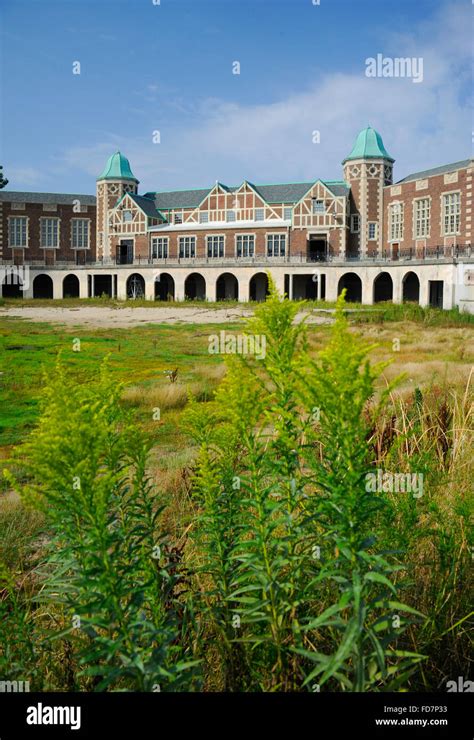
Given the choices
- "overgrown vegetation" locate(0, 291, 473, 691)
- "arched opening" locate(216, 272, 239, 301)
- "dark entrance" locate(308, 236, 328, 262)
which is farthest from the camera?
"arched opening" locate(216, 272, 239, 301)

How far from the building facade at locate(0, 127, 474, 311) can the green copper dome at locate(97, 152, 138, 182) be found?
0.11 m

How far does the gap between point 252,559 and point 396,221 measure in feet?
155

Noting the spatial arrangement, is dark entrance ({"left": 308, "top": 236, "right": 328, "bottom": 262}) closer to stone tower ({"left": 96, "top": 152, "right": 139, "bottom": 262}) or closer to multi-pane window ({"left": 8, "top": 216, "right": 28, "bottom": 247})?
stone tower ({"left": 96, "top": 152, "right": 139, "bottom": 262})

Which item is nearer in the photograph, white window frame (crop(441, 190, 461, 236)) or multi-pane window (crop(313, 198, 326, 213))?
white window frame (crop(441, 190, 461, 236))

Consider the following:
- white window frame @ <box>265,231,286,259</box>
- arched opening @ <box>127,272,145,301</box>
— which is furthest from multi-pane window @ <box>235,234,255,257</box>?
arched opening @ <box>127,272,145,301</box>

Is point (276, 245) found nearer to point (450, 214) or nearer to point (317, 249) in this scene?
point (317, 249)

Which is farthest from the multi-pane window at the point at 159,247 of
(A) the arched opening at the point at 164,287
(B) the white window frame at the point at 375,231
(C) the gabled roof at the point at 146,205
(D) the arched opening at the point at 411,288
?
(D) the arched opening at the point at 411,288

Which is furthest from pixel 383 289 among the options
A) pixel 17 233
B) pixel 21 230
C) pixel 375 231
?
pixel 17 233

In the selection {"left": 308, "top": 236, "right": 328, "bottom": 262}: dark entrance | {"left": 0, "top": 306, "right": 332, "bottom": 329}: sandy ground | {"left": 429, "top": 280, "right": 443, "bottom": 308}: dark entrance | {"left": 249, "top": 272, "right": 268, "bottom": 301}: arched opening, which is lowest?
{"left": 0, "top": 306, "right": 332, "bottom": 329}: sandy ground

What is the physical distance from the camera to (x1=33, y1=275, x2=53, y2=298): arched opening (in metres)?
54.9

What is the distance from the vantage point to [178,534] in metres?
3.80

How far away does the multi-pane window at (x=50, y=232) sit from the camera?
56000 mm

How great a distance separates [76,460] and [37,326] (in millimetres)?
24845
